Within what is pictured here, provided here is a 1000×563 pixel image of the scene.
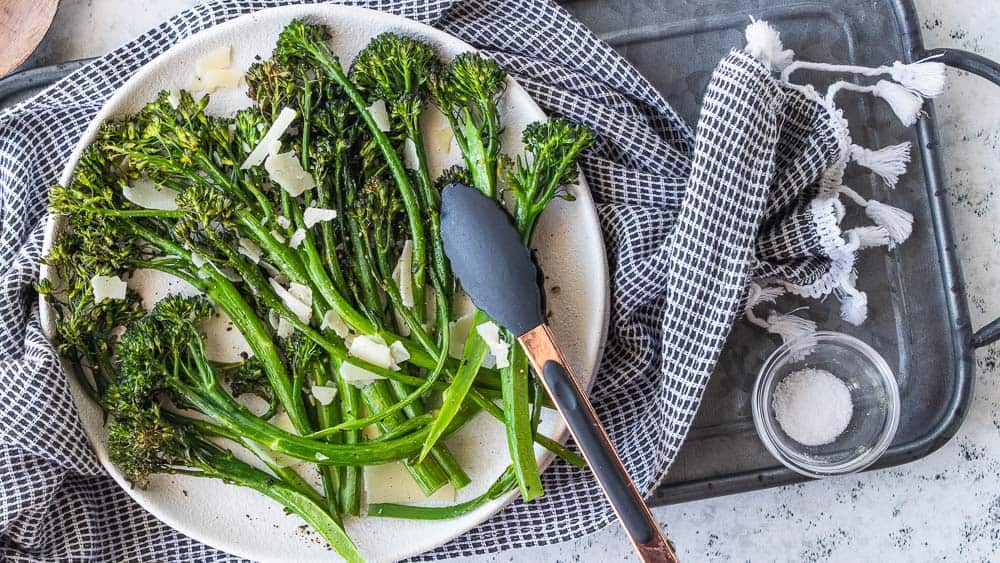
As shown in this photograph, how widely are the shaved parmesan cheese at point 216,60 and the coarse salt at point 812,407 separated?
1.18 m

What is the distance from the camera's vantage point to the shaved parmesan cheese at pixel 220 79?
1.55m

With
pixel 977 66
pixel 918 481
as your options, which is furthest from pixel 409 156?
pixel 918 481

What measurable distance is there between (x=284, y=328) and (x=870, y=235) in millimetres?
1070

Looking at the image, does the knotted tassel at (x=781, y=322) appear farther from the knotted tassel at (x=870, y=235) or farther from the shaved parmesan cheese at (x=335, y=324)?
the shaved parmesan cheese at (x=335, y=324)

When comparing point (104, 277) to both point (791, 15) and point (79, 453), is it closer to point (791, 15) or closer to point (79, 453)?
point (79, 453)

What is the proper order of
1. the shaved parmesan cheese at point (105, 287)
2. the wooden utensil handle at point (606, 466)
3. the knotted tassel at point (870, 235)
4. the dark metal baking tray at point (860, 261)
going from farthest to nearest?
1. the dark metal baking tray at point (860, 261)
2. the knotted tassel at point (870, 235)
3. the shaved parmesan cheese at point (105, 287)
4. the wooden utensil handle at point (606, 466)

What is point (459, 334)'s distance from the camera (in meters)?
1.51

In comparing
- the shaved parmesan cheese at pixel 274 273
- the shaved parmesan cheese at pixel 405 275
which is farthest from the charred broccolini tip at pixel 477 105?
the shaved parmesan cheese at pixel 274 273

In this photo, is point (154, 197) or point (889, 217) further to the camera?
point (889, 217)

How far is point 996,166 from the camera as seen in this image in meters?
1.79

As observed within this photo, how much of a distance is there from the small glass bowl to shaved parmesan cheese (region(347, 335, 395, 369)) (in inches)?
28.0

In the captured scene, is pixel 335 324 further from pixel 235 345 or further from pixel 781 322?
pixel 781 322

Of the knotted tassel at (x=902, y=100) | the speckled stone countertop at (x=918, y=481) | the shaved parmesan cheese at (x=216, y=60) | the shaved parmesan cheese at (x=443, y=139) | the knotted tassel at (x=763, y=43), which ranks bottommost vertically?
the speckled stone countertop at (x=918, y=481)

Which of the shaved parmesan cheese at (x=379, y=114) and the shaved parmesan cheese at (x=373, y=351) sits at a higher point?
the shaved parmesan cheese at (x=379, y=114)
